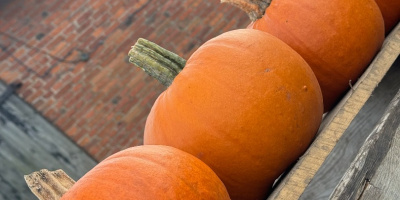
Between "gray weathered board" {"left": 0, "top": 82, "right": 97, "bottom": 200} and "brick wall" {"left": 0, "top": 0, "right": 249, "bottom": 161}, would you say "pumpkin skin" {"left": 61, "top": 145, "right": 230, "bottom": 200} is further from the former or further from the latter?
"brick wall" {"left": 0, "top": 0, "right": 249, "bottom": 161}

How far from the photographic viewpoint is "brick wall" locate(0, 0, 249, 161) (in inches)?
156

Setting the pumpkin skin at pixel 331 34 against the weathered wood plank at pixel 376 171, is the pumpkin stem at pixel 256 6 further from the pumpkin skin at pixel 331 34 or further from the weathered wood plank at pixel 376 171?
the weathered wood plank at pixel 376 171

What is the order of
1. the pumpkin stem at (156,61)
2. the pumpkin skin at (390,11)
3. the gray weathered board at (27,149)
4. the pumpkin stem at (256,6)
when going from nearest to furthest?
the pumpkin stem at (156,61) < the pumpkin stem at (256,6) < the pumpkin skin at (390,11) < the gray weathered board at (27,149)

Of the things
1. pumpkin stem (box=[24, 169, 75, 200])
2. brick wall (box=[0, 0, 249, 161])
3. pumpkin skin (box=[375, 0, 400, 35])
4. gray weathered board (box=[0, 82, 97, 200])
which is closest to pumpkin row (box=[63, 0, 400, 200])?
pumpkin stem (box=[24, 169, 75, 200])

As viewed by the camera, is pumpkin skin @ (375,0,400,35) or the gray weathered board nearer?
pumpkin skin @ (375,0,400,35)

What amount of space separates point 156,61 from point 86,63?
9.81 feet

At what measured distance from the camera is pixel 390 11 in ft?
5.31

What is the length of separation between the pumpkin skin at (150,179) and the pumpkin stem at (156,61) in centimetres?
30

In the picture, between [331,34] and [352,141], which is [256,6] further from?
[352,141]

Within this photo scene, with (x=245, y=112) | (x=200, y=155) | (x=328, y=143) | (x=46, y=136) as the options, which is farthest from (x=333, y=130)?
(x=46, y=136)

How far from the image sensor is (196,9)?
15.2 feet

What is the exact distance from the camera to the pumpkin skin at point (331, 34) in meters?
1.37

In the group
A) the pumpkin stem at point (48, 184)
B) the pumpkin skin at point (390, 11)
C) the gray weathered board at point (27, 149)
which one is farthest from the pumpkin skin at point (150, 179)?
the gray weathered board at point (27, 149)

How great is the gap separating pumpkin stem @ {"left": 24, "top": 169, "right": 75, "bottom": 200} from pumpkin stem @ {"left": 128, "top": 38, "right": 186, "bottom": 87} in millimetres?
379
